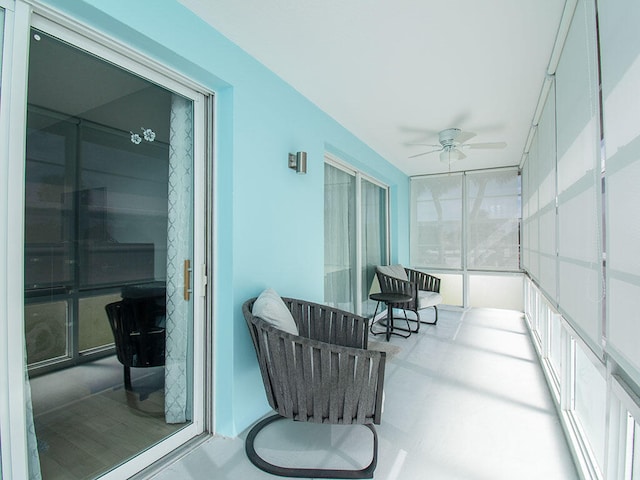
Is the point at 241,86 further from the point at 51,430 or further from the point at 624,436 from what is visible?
the point at 624,436

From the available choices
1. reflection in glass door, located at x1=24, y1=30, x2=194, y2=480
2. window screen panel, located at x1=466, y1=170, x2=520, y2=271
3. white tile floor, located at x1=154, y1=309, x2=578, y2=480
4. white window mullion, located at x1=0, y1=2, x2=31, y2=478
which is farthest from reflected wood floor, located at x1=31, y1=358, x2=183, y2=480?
window screen panel, located at x1=466, y1=170, x2=520, y2=271

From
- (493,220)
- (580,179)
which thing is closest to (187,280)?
(580,179)

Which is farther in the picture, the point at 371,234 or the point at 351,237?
the point at 371,234

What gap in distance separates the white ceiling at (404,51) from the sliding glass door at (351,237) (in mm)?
901

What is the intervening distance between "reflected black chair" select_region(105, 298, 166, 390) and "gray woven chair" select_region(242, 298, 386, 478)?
60 cm

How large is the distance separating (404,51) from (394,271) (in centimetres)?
346

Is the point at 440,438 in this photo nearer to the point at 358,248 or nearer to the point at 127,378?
the point at 127,378

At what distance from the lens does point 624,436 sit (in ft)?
4.02

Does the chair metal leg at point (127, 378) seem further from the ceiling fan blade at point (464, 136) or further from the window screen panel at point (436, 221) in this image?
the window screen panel at point (436, 221)

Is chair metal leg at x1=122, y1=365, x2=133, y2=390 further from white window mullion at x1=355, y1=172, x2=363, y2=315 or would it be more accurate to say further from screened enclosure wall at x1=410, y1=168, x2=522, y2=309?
screened enclosure wall at x1=410, y1=168, x2=522, y2=309

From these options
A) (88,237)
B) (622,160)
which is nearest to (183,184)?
(88,237)

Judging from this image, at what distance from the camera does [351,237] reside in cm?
425

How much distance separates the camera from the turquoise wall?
1606 millimetres

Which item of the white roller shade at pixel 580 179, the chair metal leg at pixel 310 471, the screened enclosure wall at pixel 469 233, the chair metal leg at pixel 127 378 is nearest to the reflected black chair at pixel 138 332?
the chair metal leg at pixel 127 378
